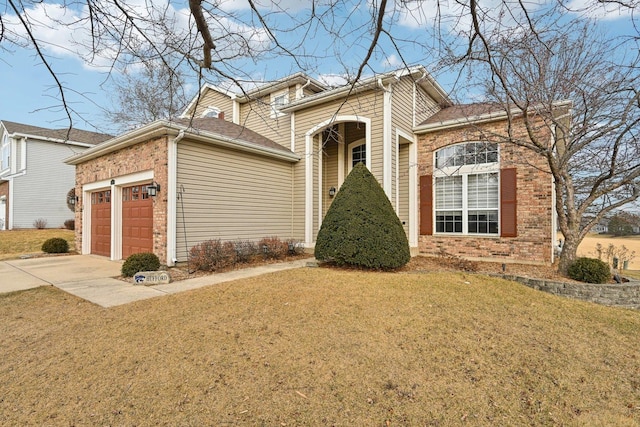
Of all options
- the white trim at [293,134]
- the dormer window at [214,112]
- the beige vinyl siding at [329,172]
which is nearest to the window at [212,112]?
the dormer window at [214,112]

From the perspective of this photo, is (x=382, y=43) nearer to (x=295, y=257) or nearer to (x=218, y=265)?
(x=218, y=265)

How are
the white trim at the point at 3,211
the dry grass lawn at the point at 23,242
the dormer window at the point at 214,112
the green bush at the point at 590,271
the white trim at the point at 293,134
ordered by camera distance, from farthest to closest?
the white trim at the point at 3,211 < the dormer window at the point at 214,112 < the dry grass lawn at the point at 23,242 < the white trim at the point at 293,134 < the green bush at the point at 590,271

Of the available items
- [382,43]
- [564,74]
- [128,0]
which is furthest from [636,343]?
[128,0]

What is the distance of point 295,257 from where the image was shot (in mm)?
10000

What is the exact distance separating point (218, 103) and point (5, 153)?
16.4 metres

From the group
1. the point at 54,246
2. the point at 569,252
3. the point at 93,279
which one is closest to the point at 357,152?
the point at 569,252

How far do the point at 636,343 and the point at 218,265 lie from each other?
25.2ft

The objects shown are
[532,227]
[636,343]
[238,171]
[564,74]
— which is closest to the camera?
[636,343]

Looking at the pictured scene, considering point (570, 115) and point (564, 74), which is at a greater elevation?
point (564, 74)

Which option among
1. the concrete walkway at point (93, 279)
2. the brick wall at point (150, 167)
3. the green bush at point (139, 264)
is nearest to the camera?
the concrete walkway at point (93, 279)

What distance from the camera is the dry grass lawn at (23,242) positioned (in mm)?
12529

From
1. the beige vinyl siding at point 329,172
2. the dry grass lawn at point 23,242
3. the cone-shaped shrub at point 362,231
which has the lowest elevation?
the dry grass lawn at point 23,242

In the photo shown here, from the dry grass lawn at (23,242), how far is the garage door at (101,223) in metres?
2.55

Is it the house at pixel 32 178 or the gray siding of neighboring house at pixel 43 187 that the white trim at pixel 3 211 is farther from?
the gray siding of neighboring house at pixel 43 187
